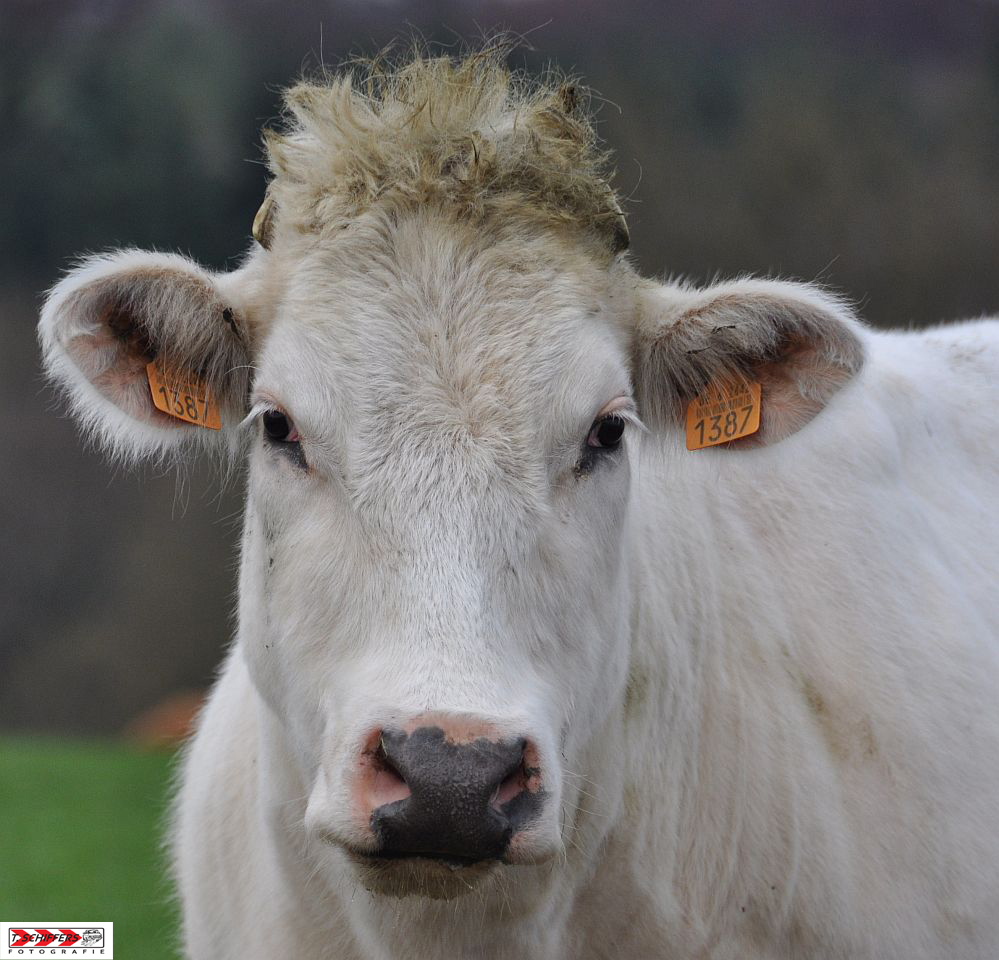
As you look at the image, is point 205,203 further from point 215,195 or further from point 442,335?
point 442,335

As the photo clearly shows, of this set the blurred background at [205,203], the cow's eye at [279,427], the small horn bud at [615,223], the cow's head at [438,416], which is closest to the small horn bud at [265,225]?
Answer: the cow's head at [438,416]

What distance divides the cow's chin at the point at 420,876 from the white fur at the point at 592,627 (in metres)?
0.05

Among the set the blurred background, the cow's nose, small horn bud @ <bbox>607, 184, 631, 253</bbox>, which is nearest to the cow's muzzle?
the cow's nose

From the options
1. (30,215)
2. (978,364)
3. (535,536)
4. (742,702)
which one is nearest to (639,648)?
(742,702)

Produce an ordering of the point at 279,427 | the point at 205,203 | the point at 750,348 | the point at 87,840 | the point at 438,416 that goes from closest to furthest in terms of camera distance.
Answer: the point at 438,416 → the point at 279,427 → the point at 750,348 → the point at 87,840 → the point at 205,203

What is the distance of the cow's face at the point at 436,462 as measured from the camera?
256cm

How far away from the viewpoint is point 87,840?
39.7 feet

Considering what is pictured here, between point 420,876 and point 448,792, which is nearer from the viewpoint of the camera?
point 448,792

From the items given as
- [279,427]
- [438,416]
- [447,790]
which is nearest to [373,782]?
[447,790]

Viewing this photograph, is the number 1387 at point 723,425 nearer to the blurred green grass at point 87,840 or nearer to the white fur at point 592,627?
the white fur at point 592,627

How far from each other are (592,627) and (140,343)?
1292mm

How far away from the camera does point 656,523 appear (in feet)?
12.4

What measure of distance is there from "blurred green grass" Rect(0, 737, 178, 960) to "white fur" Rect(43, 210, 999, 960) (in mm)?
4103

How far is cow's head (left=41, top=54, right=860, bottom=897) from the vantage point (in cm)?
258
